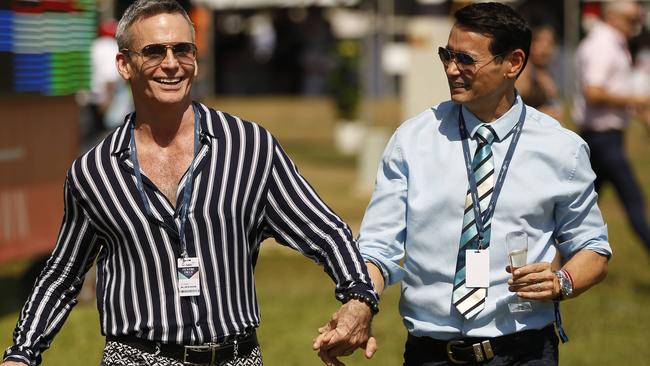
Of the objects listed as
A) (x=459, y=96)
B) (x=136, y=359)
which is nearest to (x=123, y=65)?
(x=136, y=359)

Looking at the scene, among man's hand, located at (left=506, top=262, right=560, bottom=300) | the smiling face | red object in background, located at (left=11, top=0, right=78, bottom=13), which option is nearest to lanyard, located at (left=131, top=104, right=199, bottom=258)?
the smiling face

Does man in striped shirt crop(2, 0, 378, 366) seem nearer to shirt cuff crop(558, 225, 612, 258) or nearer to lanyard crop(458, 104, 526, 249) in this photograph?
lanyard crop(458, 104, 526, 249)

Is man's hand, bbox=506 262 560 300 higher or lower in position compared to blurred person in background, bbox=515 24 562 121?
lower

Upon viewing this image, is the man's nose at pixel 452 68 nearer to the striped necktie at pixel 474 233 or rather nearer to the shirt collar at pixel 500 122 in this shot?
the shirt collar at pixel 500 122

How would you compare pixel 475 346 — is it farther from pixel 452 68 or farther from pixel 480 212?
pixel 452 68

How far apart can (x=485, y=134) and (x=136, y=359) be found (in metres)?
1.47

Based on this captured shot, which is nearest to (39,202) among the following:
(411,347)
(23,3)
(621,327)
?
(23,3)

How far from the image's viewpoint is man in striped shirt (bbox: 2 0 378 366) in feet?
14.7

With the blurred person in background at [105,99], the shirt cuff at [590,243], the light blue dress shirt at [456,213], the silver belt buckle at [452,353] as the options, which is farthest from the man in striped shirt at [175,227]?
the blurred person in background at [105,99]

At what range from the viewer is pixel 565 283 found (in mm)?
4914

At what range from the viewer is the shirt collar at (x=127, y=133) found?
4.60 m

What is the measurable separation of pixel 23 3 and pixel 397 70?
19521 mm

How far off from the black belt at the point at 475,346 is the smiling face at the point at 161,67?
1.27 meters

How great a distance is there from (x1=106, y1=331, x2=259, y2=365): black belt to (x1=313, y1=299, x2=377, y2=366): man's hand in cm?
27
